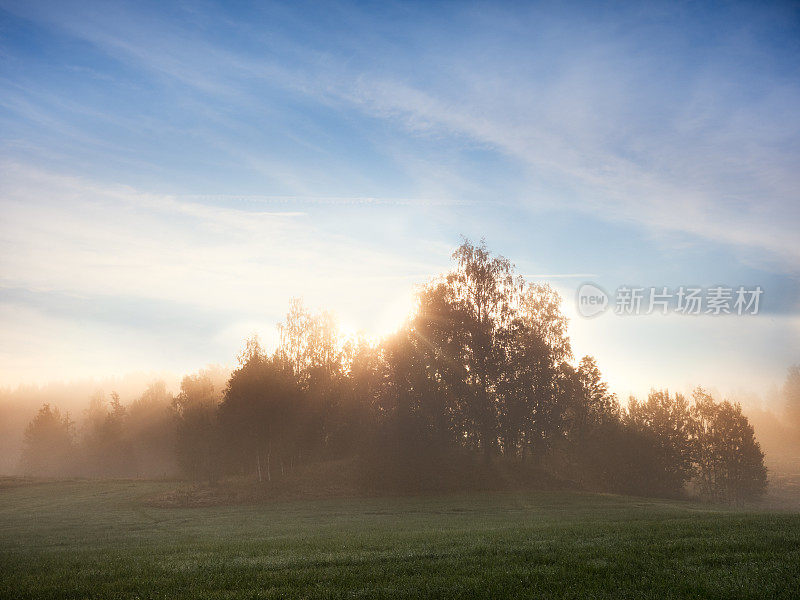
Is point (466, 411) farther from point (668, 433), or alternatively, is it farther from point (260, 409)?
point (668, 433)

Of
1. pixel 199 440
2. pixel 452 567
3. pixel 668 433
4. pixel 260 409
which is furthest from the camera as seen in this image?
pixel 199 440

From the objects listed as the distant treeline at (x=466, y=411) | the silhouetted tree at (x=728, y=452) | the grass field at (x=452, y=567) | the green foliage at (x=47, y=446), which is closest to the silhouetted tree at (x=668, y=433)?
the distant treeline at (x=466, y=411)

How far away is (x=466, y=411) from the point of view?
210ft

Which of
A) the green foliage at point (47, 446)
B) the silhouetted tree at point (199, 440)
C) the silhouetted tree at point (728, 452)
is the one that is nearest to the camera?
the silhouetted tree at point (728, 452)

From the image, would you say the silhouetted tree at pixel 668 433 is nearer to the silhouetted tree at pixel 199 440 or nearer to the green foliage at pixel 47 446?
the silhouetted tree at pixel 199 440

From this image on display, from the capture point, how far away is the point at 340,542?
60.0 feet

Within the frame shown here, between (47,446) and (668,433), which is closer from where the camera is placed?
(668,433)

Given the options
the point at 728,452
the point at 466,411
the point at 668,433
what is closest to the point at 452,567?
the point at 466,411

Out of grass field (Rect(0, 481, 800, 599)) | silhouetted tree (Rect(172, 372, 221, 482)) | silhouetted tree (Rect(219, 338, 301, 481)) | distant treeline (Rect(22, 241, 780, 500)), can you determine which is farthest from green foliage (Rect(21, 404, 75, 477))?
grass field (Rect(0, 481, 800, 599))

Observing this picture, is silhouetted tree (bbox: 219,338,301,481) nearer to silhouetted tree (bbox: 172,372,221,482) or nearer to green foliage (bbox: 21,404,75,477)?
silhouetted tree (bbox: 172,372,221,482)

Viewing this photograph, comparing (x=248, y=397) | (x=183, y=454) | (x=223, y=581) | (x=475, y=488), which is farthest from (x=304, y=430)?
(x=223, y=581)

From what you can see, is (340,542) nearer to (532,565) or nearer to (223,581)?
(223,581)

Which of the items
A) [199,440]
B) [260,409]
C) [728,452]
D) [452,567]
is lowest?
[728,452]

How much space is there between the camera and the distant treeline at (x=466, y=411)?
63219mm
